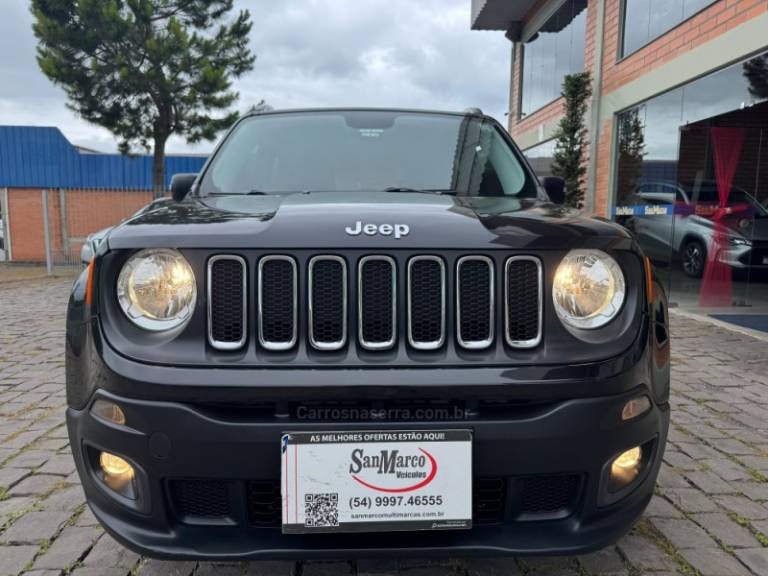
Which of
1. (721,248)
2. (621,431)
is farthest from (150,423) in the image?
(721,248)

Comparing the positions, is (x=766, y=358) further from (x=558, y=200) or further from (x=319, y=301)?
(x=319, y=301)

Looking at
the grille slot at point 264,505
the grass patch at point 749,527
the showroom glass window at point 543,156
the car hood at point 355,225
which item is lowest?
the grass patch at point 749,527

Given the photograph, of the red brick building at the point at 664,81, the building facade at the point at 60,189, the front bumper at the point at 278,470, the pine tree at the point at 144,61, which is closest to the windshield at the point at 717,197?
the red brick building at the point at 664,81

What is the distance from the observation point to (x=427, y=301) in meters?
1.68

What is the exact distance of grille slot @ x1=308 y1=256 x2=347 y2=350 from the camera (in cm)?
166

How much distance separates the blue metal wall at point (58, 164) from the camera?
19031 mm

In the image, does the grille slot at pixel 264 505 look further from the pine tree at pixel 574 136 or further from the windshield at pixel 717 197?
the pine tree at pixel 574 136

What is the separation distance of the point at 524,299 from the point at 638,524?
134 cm

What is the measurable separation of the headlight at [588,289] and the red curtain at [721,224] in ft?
25.0

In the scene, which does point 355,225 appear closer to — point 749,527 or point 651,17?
point 749,527

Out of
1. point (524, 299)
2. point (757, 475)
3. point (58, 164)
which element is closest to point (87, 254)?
point (524, 299)

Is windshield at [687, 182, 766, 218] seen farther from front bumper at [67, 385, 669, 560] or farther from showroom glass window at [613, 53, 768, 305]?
front bumper at [67, 385, 669, 560]

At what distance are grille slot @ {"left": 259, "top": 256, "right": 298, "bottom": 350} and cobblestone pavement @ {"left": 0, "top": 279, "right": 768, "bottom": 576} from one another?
0.93m

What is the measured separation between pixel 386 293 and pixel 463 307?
22 cm
